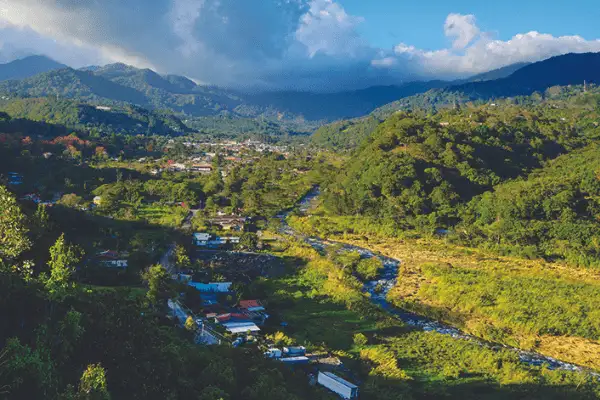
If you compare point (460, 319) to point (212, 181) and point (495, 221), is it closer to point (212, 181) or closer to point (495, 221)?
Result: point (495, 221)

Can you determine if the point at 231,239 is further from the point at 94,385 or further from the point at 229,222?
the point at 94,385

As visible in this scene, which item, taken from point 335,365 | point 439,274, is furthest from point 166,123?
point 335,365

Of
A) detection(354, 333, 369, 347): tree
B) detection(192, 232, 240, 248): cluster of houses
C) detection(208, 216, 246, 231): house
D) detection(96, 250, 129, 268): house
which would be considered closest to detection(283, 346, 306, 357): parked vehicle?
detection(354, 333, 369, 347): tree

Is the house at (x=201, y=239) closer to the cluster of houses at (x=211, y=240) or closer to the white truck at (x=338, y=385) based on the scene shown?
the cluster of houses at (x=211, y=240)

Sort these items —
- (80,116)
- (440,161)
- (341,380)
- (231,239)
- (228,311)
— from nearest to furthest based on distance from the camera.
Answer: (341,380) < (228,311) < (231,239) < (440,161) < (80,116)

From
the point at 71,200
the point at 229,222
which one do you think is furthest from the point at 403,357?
the point at 71,200
